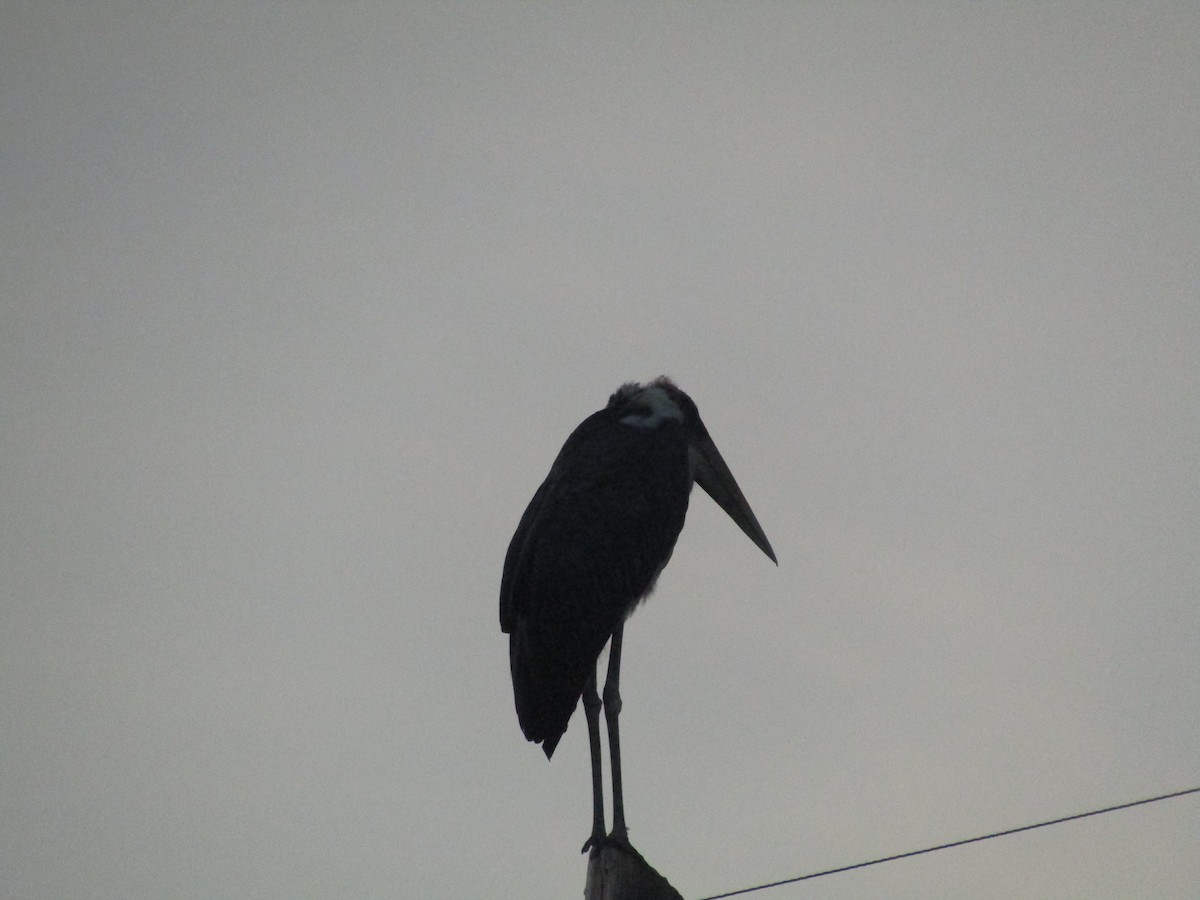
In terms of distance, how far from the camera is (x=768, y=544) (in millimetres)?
9273

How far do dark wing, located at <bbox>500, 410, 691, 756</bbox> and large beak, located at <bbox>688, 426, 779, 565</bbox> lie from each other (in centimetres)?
75

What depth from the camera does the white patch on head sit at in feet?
28.2

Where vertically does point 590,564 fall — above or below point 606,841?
above

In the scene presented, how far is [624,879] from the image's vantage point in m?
5.64

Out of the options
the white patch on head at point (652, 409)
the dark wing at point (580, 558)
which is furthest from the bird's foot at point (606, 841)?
the white patch on head at point (652, 409)

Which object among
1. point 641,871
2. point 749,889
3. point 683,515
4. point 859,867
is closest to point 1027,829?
point 859,867

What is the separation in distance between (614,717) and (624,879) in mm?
2043

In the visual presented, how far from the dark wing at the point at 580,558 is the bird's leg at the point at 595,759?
26cm

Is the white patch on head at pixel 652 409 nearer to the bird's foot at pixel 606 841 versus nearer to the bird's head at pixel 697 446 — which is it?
the bird's head at pixel 697 446

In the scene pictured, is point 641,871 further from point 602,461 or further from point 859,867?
point 602,461

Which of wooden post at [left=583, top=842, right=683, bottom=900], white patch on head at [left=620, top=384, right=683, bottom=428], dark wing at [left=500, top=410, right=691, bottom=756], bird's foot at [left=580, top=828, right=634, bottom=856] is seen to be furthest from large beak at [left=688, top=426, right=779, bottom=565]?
wooden post at [left=583, top=842, right=683, bottom=900]

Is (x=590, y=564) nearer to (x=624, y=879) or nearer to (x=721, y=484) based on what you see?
(x=721, y=484)

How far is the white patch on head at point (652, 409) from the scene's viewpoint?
8.61m

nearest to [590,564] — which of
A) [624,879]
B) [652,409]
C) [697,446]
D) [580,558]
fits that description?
[580,558]
